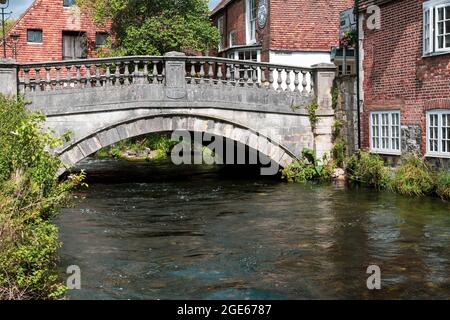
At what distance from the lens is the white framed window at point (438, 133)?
1437 cm

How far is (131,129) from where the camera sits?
16.1 meters

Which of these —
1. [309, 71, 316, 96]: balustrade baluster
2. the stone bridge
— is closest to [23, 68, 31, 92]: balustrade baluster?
the stone bridge

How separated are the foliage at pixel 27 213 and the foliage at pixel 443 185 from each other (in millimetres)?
9048

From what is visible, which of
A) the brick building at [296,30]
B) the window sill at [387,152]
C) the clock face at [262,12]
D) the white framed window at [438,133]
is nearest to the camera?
the white framed window at [438,133]

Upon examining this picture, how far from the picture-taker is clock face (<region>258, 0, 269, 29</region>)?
23406mm

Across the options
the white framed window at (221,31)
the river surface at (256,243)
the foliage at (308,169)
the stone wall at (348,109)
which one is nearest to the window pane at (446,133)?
the river surface at (256,243)

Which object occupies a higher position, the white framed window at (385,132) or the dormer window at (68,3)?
the dormer window at (68,3)

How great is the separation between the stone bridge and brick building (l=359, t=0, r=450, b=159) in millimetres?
1485

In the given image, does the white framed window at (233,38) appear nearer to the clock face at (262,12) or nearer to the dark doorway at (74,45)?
the clock face at (262,12)

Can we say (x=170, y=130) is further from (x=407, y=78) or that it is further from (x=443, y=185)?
(x=443, y=185)

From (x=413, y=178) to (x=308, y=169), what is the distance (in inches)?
161

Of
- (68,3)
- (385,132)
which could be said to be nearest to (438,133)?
(385,132)

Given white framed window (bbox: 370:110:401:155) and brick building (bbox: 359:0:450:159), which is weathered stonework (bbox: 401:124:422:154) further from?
white framed window (bbox: 370:110:401:155)

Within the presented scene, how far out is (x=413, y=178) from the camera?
14.7 m
